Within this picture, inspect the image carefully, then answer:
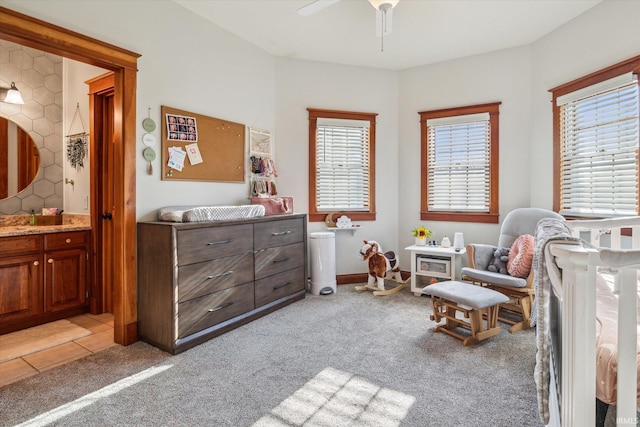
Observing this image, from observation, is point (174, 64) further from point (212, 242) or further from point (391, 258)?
point (391, 258)

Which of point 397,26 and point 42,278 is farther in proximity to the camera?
point 397,26

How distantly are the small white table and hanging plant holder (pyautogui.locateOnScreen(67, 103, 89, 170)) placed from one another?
3.79 m

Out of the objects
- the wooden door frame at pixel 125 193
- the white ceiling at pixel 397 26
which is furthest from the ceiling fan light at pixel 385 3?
the wooden door frame at pixel 125 193

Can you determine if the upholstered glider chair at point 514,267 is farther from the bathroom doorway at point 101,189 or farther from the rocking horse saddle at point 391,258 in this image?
the bathroom doorway at point 101,189

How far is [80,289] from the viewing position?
3.33 meters

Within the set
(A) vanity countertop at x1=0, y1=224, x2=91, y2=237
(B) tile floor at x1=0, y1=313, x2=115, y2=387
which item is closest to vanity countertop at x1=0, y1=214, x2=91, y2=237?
(A) vanity countertop at x1=0, y1=224, x2=91, y2=237

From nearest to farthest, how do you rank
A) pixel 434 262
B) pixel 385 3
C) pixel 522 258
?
pixel 385 3
pixel 522 258
pixel 434 262

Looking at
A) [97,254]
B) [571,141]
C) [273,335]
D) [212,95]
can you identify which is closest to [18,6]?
[212,95]

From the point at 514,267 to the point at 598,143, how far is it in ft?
4.67

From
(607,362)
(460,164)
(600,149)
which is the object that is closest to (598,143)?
(600,149)

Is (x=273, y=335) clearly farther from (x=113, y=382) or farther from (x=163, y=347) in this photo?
(x=113, y=382)

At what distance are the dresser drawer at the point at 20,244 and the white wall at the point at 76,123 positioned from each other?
0.54 metres

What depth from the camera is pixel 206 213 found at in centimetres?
271

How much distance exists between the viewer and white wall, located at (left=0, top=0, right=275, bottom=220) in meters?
2.46
